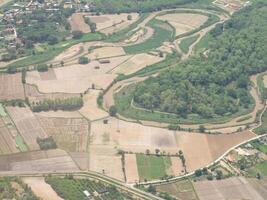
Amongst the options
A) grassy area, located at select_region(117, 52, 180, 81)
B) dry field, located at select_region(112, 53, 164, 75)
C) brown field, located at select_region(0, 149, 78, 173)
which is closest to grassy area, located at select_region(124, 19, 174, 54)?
dry field, located at select_region(112, 53, 164, 75)

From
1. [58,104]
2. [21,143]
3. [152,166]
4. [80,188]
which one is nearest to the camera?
[80,188]

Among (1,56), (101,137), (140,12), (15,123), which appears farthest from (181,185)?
(140,12)

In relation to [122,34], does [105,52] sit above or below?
below

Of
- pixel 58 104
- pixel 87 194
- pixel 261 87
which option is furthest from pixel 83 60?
pixel 87 194

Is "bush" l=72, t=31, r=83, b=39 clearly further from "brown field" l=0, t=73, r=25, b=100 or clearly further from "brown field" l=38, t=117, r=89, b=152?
"brown field" l=38, t=117, r=89, b=152

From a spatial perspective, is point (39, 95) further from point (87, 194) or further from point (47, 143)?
point (87, 194)
